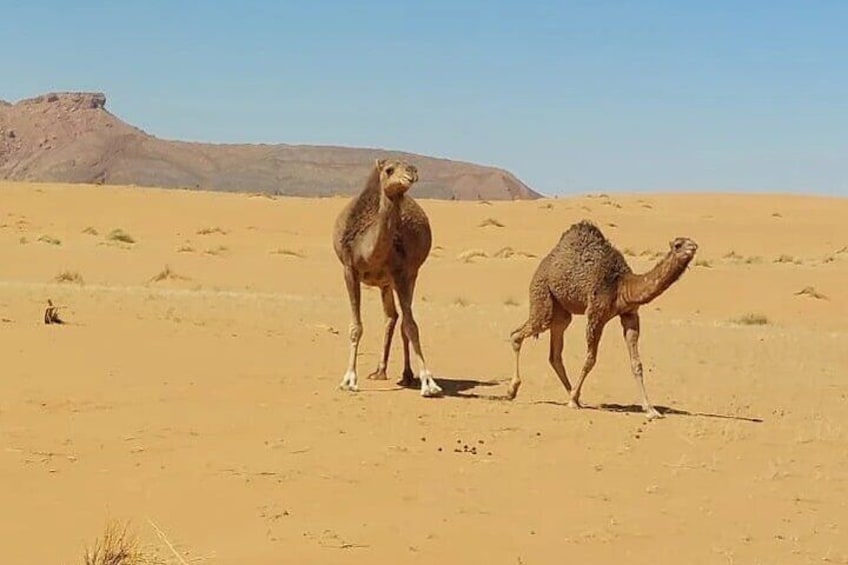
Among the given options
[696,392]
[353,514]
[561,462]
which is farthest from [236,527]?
[696,392]

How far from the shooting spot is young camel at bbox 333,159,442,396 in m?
13.0

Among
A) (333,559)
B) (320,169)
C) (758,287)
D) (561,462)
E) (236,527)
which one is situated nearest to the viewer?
(333,559)

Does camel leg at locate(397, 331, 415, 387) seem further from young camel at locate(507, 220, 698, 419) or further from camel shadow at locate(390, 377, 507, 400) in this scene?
young camel at locate(507, 220, 698, 419)

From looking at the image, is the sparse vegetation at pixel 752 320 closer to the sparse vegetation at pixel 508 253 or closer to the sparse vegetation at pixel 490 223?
the sparse vegetation at pixel 508 253

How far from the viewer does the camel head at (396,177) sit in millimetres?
12531

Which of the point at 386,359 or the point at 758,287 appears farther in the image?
the point at 758,287

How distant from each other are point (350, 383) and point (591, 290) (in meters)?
2.59

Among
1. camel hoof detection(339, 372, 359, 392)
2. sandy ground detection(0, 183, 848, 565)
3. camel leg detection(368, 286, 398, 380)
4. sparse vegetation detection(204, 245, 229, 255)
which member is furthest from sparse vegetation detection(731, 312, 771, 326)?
sparse vegetation detection(204, 245, 229, 255)

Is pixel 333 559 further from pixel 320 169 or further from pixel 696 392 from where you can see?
pixel 320 169

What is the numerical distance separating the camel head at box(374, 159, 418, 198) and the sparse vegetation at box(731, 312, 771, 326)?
14.3 m

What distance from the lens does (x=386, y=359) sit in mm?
14234

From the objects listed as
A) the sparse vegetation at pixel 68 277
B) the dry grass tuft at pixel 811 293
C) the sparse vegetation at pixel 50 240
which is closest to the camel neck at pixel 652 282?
the sparse vegetation at pixel 68 277

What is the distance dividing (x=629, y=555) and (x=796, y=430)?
487 centimetres

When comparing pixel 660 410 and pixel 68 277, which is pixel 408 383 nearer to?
pixel 660 410
